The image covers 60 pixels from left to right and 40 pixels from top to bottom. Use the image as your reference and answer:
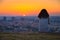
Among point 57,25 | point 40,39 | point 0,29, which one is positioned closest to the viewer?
point 40,39

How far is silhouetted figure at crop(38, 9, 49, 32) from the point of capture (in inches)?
189

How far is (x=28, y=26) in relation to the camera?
476cm

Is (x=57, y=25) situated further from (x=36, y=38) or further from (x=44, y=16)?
(x=36, y=38)

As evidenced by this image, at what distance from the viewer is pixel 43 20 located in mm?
4812

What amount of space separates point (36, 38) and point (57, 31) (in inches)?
45.0

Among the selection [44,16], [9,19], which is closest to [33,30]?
[44,16]

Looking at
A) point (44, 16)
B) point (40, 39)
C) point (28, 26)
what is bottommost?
point (40, 39)

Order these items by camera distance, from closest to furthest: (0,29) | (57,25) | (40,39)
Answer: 1. (40,39)
2. (0,29)
3. (57,25)

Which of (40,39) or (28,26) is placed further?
(28,26)

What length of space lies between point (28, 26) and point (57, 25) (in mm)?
1062

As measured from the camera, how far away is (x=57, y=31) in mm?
4566

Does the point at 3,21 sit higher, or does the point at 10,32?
the point at 3,21

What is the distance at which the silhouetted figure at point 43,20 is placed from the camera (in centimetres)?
480

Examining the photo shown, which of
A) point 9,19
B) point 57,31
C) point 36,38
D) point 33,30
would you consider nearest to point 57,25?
point 57,31
